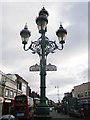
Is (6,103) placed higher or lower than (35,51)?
lower

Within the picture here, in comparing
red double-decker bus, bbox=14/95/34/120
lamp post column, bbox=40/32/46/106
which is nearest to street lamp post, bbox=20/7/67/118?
lamp post column, bbox=40/32/46/106

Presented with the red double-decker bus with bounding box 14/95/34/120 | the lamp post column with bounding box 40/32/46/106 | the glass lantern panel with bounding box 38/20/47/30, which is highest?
the glass lantern panel with bounding box 38/20/47/30

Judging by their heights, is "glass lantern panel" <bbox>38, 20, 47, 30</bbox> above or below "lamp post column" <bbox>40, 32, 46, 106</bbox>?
above

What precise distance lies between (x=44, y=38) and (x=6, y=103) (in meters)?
40.7

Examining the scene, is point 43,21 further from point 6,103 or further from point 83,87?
point 83,87

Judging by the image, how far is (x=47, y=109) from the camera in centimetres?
897

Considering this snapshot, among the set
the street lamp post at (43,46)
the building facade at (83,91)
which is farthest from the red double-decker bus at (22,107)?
the building facade at (83,91)

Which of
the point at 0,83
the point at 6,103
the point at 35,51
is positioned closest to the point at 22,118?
the point at 0,83

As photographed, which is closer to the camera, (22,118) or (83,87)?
(22,118)

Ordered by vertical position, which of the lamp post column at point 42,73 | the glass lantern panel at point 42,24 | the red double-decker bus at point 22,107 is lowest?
the red double-decker bus at point 22,107

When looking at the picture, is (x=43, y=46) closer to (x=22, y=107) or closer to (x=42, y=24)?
(x=42, y=24)

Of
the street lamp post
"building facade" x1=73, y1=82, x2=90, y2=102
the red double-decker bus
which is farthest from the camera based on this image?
"building facade" x1=73, y1=82, x2=90, y2=102

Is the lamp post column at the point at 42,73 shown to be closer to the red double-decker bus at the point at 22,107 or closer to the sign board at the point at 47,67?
the sign board at the point at 47,67

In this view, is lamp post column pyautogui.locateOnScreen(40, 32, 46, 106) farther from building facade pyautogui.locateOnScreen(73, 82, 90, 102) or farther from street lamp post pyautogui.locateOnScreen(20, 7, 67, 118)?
building facade pyautogui.locateOnScreen(73, 82, 90, 102)
